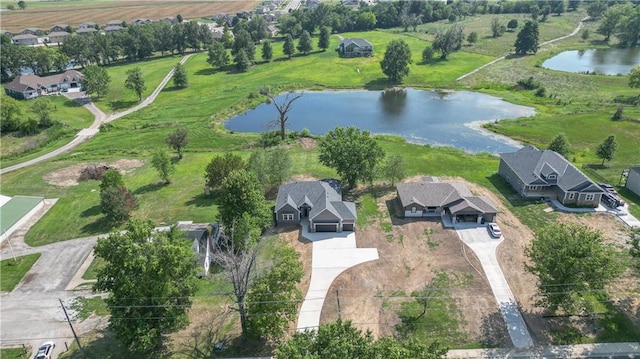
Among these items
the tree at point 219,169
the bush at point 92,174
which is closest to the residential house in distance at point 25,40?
the bush at point 92,174

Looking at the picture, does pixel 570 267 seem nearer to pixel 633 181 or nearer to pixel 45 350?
pixel 633 181

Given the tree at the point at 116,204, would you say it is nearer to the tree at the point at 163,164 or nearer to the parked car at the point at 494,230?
the tree at the point at 163,164

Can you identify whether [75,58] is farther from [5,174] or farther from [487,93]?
[487,93]

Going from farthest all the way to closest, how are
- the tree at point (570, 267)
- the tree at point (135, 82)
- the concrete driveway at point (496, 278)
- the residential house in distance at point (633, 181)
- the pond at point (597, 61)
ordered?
1. the pond at point (597, 61)
2. the tree at point (135, 82)
3. the residential house in distance at point (633, 181)
4. the concrete driveway at point (496, 278)
5. the tree at point (570, 267)

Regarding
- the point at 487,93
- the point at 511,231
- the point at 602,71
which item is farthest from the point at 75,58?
the point at 602,71

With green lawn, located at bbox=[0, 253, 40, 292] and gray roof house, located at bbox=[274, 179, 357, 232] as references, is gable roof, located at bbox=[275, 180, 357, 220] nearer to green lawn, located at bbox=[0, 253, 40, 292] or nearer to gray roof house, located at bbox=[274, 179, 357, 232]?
gray roof house, located at bbox=[274, 179, 357, 232]
